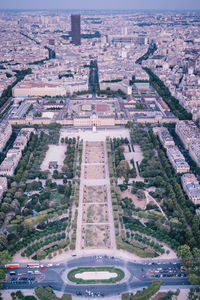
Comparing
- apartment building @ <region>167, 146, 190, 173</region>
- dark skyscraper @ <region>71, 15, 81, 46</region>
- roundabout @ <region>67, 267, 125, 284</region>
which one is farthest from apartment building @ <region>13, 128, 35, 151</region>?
dark skyscraper @ <region>71, 15, 81, 46</region>

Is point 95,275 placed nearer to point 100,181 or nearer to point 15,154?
point 100,181

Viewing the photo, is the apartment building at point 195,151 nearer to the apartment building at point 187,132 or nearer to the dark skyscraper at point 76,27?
the apartment building at point 187,132

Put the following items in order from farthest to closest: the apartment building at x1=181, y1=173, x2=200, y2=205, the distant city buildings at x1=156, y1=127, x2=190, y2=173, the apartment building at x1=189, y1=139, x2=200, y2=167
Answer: the apartment building at x1=189, y1=139, x2=200, y2=167
the distant city buildings at x1=156, y1=127, x2=190, y2=173
the apartment building at x1=181, y1=173, x2=200, y2=205

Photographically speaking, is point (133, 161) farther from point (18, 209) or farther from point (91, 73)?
point (91, 73)

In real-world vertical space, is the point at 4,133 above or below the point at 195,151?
above

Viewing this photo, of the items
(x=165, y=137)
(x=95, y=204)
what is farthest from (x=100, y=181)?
(x=165, y=137)

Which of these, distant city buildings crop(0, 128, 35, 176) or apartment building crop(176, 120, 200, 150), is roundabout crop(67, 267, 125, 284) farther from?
apartment building crop(176, 120, 200, 150)
